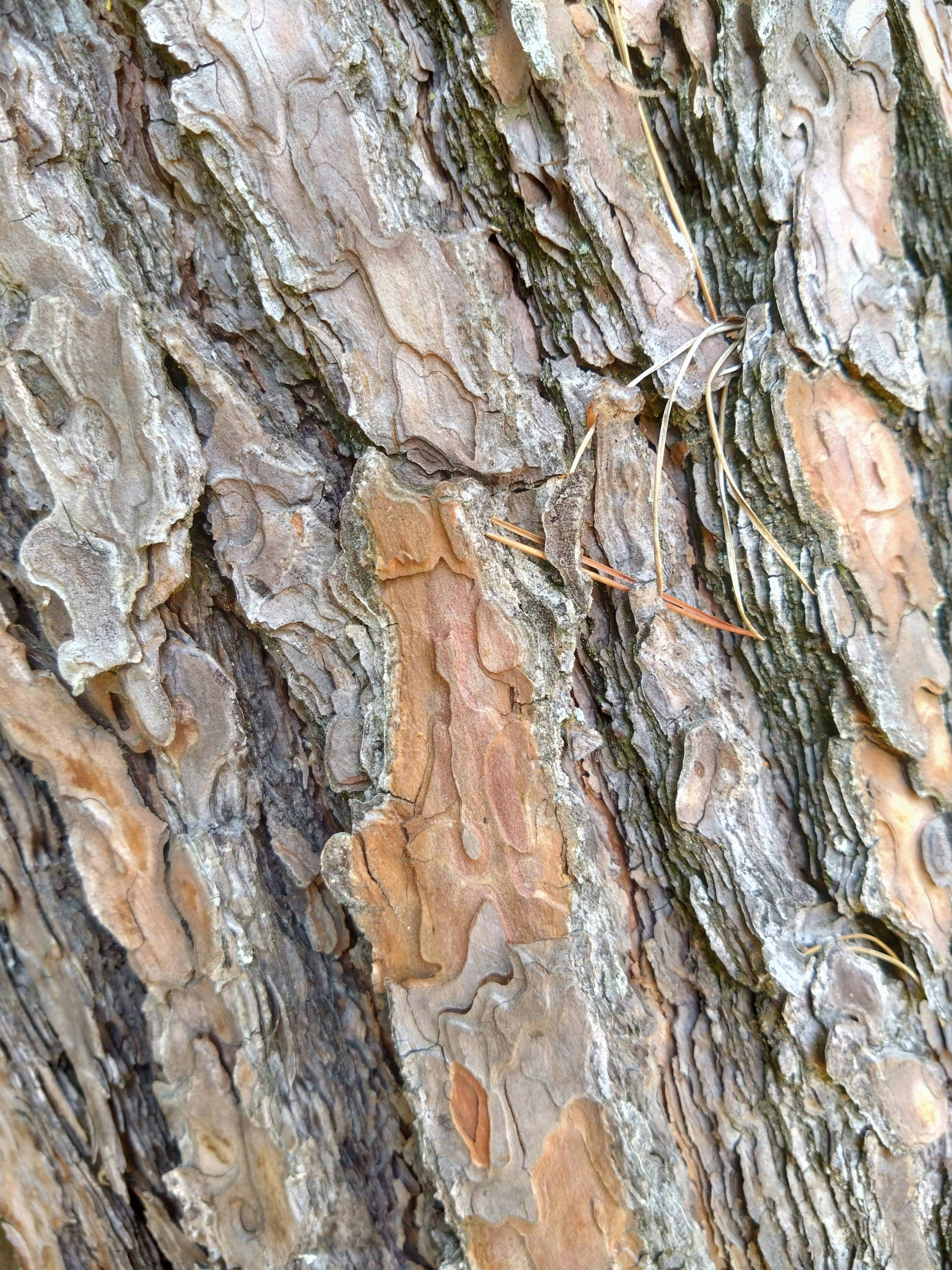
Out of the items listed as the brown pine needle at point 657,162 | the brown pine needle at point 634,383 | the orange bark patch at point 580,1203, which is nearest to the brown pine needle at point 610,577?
the brown pine needle at point 634,383

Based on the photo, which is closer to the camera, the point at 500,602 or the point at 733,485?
the point at 500,602

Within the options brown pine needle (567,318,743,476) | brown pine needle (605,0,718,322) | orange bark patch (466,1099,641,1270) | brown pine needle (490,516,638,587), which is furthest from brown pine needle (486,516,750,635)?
orange bark patch (466,1099,641,1270)

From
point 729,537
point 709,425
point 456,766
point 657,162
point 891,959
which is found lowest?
point 891,959

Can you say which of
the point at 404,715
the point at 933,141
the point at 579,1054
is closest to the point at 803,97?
the point at 933,141

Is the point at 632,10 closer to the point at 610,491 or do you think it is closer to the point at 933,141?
the point at 933,141

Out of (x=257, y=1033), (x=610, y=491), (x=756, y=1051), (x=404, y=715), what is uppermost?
(x=610, y=491)

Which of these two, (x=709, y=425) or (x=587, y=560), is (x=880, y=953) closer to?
(x=587, y=560)

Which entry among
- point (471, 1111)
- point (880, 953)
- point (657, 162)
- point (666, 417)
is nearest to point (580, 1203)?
point (471, 1111)
